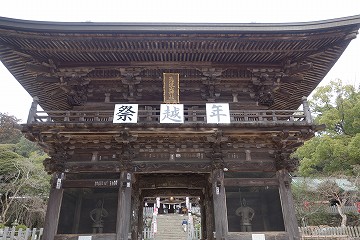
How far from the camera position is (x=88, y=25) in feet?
27.6

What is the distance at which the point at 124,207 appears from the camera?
28.0 ft

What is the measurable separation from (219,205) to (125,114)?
426cm

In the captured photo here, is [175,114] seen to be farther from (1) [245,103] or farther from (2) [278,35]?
(2) [278,35]

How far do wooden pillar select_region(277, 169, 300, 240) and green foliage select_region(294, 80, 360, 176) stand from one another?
1991 cm

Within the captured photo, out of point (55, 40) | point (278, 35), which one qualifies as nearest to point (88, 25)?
point (55, 40)

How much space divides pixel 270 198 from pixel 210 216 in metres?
2.90

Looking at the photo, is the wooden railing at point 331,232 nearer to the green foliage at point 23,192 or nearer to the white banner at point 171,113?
the white banner at point 171,113

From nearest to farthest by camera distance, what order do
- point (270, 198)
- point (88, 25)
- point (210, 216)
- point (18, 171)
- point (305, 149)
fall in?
point (88, 25)
point (270, 198)
point (210, 216)
point (18, 171)
point (305, 149)

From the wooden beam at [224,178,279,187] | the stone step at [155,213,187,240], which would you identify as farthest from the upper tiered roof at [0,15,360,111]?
the stone step at [155,213,187,240]

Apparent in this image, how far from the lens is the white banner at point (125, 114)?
28.2 feet

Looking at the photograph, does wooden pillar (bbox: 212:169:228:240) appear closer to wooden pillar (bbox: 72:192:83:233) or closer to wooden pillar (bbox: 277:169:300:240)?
wooden pillar (bbox: 277:169:300:240)

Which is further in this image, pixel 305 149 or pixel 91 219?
pixel 305 149

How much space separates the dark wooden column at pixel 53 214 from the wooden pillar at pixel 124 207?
2.04 metres

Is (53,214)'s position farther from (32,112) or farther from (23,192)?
(23,192)
